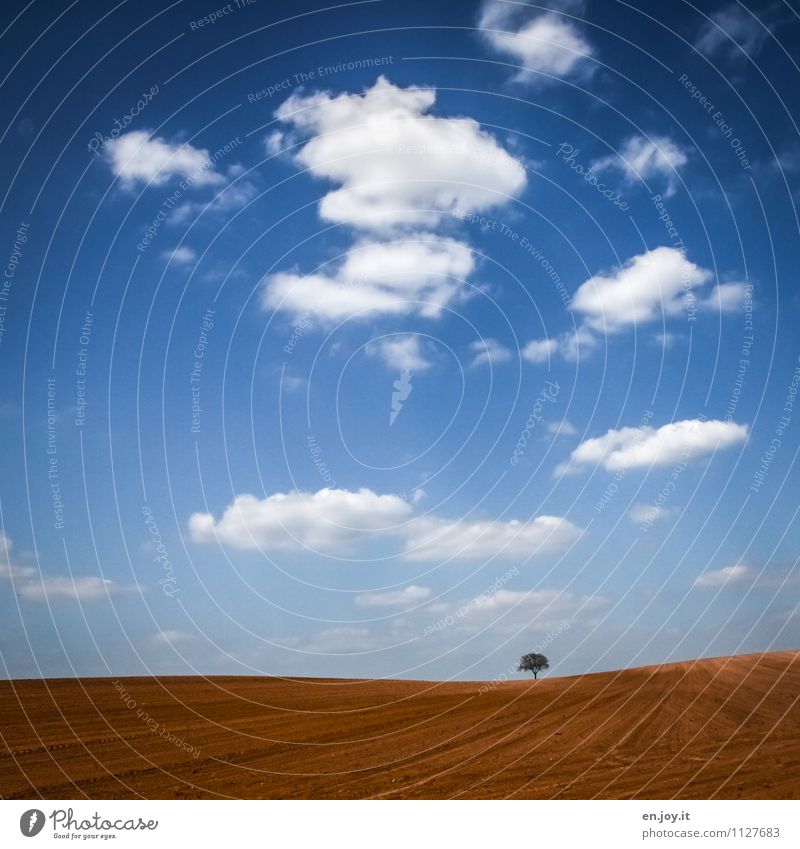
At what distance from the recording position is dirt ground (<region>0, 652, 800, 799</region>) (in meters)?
17.8

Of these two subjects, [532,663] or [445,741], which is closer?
[445,741]

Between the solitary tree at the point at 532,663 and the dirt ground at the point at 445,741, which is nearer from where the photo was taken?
the dirt ground at the point at 445,741

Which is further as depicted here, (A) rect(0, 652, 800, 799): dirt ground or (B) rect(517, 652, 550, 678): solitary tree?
(B) rect(517, 652, 550, 678): solitary tree

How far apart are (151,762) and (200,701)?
685 inches

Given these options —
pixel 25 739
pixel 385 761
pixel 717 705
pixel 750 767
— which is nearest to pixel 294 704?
pixel 25 739

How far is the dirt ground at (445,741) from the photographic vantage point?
17812 mm

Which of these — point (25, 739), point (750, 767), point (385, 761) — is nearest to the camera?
point (750, 767)

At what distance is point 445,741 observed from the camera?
933 inches

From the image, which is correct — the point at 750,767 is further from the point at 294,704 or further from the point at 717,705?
the point at 294,704
